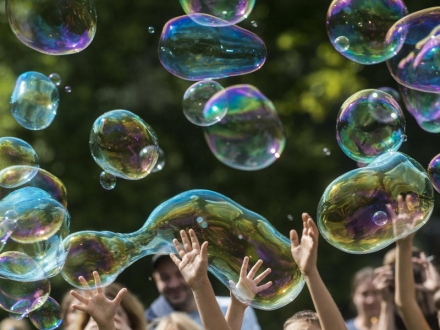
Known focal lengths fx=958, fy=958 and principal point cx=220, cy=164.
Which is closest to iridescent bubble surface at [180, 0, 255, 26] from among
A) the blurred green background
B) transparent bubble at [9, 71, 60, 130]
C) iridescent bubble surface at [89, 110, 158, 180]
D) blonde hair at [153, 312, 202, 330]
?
iridescent bubble surface at [89, 110, 158, 180]

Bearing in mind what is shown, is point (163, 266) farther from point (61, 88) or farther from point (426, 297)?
point (61, 88)

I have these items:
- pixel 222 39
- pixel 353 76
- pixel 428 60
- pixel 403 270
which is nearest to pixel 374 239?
pixel 403 270

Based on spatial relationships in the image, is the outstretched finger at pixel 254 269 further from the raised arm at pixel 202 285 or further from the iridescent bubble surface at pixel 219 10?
the iridescent bubble surface at pixel 219 10

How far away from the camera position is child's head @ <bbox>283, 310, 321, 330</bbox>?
4.12 meters

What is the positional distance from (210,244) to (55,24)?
4.83ft

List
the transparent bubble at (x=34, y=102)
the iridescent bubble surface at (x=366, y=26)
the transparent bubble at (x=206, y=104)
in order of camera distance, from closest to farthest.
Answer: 1. the iridescent bubble surface at (x=366, y=26)
2. the transparent bubble at (x=206, y=104)
3. the transparent bubble at (x=34, y=102)

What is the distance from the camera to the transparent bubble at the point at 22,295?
448 cm

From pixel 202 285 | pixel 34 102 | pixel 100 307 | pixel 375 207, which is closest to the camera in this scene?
pixel 202 285

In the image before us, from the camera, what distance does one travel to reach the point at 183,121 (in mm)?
9891

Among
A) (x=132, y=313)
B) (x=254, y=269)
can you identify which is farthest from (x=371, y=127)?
(x=132, y=313)

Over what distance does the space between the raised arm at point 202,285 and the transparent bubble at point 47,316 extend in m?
1.00

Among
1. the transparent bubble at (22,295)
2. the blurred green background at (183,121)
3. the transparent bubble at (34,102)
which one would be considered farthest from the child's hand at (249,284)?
the blurred green background at (183,121)

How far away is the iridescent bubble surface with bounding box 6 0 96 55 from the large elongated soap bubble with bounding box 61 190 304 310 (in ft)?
3.61

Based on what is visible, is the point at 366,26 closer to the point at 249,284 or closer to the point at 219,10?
the point at 219,10
